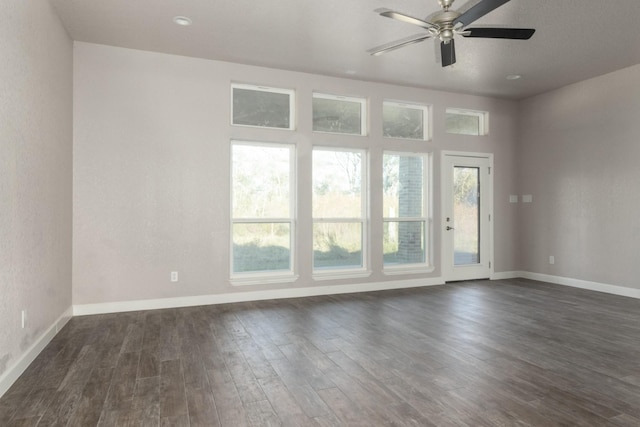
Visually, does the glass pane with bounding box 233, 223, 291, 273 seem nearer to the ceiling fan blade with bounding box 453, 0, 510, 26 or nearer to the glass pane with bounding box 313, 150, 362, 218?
the glass pane with bounding box 313, 150, 362, 218

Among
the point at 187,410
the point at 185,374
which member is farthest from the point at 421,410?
the point at 185,374

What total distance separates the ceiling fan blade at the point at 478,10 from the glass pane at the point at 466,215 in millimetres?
3869

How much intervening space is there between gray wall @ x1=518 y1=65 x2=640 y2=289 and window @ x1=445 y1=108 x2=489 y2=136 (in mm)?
756

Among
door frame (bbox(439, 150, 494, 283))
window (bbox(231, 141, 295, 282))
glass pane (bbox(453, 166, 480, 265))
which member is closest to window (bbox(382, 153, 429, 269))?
door frame (bbox(439, 150, 494, 283))

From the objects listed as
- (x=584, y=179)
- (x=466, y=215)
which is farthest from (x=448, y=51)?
(x=584, y=179)

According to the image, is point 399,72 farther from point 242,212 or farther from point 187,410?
point 187,410

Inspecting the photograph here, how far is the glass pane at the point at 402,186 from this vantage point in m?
6.19

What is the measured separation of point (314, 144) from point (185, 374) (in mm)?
3656

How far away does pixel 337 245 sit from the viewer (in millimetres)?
5848

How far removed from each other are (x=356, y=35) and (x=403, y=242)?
327 centimetres

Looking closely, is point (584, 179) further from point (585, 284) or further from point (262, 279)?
point (262, 279)

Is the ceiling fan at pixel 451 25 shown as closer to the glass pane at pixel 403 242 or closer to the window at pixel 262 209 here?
the window at pixel 262 209

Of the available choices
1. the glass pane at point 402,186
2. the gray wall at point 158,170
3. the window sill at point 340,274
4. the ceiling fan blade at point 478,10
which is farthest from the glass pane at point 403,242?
the ceiling fan blade at point 478,10

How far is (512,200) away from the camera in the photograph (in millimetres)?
7145
